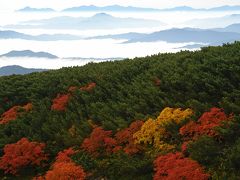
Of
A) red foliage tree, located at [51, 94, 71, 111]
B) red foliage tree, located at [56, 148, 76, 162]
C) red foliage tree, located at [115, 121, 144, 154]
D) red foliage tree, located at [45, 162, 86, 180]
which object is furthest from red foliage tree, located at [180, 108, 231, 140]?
red foliage tree, located at [51, 94, 71, 111]

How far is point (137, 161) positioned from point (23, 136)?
8359mm

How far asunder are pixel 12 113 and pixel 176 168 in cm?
1466

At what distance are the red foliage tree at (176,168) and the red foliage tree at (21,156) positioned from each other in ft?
21.8

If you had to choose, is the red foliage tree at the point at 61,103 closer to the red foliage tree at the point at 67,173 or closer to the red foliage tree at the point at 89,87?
the red foliage tree at the point at 89,87

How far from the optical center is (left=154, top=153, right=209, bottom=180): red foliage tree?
43.7 ft

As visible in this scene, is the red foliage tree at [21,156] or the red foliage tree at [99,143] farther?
the red foliage tree at [21,156]

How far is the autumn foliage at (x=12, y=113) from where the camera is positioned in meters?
24.8

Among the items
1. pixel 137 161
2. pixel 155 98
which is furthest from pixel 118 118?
pixel 137 161

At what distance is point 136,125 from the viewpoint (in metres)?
18.0

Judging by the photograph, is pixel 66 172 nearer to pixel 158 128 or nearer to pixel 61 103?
pixel 158 128

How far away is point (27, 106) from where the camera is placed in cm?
2580

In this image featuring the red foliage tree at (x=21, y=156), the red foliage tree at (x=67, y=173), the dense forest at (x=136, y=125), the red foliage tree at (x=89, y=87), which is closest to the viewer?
the dense forest at (x=136, y=125)

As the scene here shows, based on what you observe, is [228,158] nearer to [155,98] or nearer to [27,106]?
[155,98]

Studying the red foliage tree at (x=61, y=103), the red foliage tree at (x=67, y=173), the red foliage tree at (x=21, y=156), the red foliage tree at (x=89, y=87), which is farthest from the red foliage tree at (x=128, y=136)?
the red foliage tree at (x=89, y=87)
